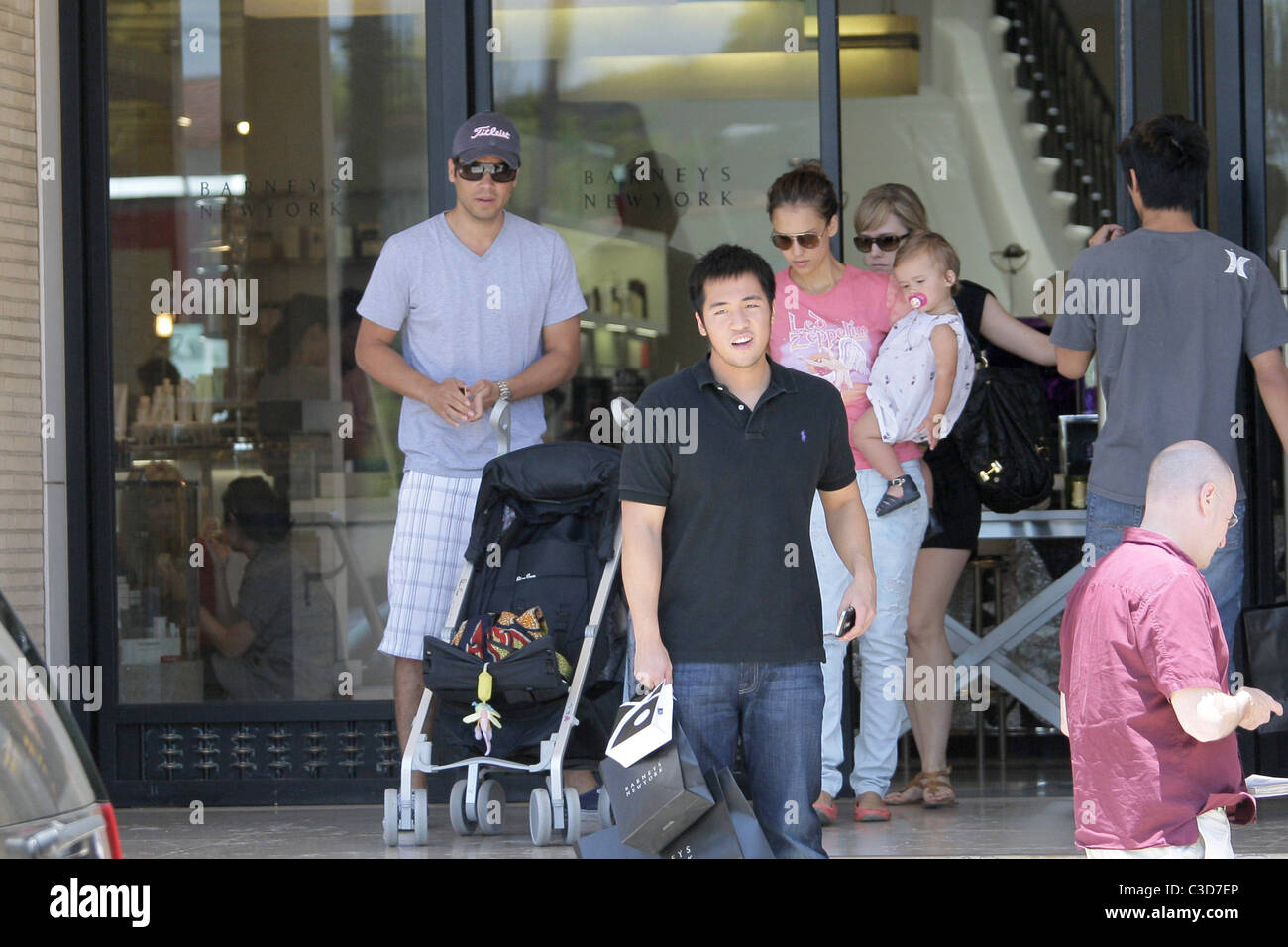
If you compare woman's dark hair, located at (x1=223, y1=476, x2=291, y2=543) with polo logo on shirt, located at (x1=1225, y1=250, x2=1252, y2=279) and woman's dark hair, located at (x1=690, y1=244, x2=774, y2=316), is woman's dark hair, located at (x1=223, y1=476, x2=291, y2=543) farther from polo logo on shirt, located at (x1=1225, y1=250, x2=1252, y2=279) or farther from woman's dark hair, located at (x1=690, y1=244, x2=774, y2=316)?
polo logo on shirt, located at (x1=1225, y1=250, x2=1252, y2=279)

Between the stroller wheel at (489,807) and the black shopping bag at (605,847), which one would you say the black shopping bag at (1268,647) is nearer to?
the black shopping bag at (605,847)

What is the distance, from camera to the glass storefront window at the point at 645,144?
24.3 ft

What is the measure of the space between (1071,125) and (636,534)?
887cm

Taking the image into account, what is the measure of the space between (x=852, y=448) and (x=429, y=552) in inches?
56.3

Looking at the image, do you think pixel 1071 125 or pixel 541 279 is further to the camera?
pixel 1071 125

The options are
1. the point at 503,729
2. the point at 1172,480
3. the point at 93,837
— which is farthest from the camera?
the point at 503,729

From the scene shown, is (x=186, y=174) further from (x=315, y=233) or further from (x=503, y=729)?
(x=503, y=729)

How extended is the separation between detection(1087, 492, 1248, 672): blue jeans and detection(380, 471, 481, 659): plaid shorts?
1.99 m

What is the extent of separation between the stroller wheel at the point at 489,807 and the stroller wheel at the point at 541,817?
8.9 inches

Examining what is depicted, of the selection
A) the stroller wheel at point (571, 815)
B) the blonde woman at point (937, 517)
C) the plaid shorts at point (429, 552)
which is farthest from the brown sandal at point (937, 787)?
the plaid shorts at point (429, 552)

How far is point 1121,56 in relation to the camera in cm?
651

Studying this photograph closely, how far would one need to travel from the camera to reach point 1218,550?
5.27 m

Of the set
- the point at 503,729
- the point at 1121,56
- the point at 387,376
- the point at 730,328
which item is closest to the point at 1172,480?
the point at 730,328

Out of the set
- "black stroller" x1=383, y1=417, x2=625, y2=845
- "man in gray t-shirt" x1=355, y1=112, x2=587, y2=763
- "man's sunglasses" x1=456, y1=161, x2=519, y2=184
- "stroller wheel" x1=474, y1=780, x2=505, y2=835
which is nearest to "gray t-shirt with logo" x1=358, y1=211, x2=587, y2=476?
"man in gray t-shirt" x1=355, y1=112, x2=587, y2=763
